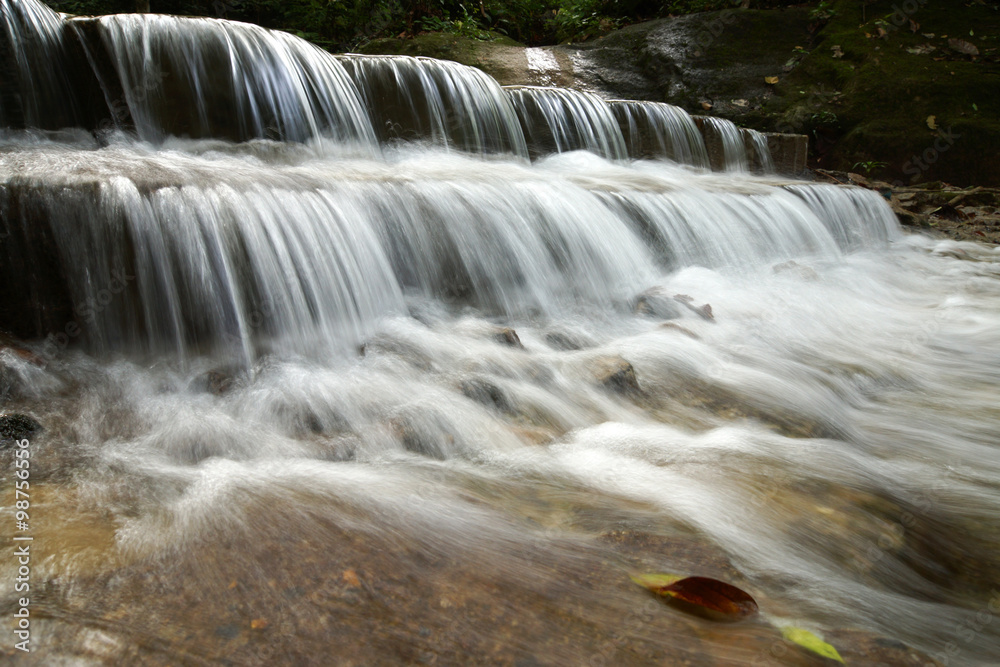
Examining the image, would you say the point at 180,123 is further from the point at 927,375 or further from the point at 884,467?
the point at 927,375

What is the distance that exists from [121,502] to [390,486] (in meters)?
0.78

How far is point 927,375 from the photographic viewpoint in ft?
12.1

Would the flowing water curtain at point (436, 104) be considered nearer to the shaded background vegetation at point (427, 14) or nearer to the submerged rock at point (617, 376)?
the submerged rock at point (617, 376)

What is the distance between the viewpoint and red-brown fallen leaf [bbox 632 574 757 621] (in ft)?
4.62

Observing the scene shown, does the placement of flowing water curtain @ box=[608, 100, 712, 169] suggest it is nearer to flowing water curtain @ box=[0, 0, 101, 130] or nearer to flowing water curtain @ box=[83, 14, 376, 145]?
flowing water curtain @ box=[83, 14, 376, 145]

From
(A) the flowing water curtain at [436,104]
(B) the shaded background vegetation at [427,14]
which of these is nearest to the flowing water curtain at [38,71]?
(A) the flowing water curtain at [436,104]

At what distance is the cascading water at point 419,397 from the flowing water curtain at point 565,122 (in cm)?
131

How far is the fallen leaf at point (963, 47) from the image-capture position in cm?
988

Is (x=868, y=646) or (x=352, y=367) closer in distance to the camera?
(x=868, y=646)

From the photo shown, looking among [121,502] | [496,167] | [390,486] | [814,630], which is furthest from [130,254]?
[496,167]

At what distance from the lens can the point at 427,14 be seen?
12.1 m
